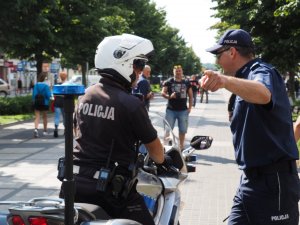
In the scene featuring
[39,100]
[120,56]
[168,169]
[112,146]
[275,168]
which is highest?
[120,56]

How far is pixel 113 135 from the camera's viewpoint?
296 cm

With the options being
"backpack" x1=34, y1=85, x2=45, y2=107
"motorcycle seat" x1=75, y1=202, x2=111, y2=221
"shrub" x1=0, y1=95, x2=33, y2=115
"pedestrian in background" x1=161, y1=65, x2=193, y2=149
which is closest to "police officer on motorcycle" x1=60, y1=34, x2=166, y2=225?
"motorcycle seat" x1=75, y1=202, x2=111, y2=221

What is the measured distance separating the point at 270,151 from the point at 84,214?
3.68 ft

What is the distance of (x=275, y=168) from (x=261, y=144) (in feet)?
0.56

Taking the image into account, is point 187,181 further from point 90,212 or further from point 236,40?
point 90,212

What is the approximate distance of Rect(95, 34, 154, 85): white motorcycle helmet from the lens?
3057 mm

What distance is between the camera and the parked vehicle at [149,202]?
250 centimetres

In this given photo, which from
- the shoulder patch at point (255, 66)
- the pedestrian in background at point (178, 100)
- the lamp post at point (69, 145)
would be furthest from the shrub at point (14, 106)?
the lamp post at point (69, 145)

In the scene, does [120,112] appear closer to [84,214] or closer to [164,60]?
[84,214]

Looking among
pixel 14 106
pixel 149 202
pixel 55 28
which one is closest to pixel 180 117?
pixel 149 202

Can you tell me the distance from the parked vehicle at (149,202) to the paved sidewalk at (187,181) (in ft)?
2.36

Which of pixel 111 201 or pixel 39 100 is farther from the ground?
pixel 111 201

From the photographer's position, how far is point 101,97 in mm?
3004

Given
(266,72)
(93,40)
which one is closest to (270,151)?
(266,72)
